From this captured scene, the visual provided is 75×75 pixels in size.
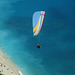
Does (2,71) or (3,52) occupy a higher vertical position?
(3,52)

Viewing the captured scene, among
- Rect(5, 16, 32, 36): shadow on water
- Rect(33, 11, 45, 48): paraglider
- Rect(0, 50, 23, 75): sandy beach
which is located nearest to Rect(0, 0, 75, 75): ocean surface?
Rect(5, 16, 32, 36): shadow on water

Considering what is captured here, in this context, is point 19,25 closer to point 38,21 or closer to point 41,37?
point 41,37

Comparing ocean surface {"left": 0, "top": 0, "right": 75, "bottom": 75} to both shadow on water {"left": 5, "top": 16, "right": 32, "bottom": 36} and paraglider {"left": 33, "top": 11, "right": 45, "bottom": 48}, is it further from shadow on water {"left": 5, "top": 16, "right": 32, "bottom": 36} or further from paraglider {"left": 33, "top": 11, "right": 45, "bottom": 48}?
paraglider {"left": 33, "top": 11, "right": 45, "bottom": 48}

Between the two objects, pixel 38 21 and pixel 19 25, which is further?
pixel 19 25

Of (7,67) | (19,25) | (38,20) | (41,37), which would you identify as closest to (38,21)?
(38,20)

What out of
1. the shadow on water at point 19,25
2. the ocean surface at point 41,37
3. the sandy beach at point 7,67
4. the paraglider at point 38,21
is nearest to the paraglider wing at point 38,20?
the paraglider at point 38,21

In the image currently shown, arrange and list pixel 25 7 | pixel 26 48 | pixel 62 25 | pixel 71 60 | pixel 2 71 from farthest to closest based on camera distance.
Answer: pixel 25 7
pixel 62 25
pixel 26 48
pixel 71 60
pixel 2 71

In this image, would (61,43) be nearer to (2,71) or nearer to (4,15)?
(2,71)

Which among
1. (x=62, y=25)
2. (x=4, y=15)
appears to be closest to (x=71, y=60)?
(x=62, y=25)
